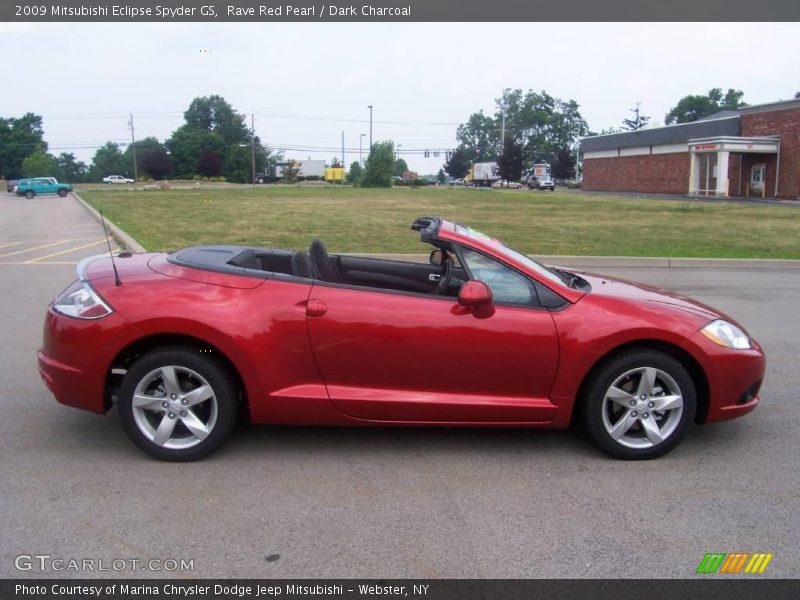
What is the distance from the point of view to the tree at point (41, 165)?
47.4m

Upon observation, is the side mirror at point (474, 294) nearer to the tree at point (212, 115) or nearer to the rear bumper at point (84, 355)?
the rear bumper at point (84, 355)

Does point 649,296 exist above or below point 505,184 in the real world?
below

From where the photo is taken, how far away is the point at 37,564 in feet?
10.6

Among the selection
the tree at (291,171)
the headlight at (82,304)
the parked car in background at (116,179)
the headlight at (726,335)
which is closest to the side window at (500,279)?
the headlight at (726,335)

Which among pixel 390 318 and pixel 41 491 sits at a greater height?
pixel 390 318

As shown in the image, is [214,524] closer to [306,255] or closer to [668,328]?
[306,255]

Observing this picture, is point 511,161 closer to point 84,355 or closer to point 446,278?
point 446,278

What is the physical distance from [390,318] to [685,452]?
205 cm

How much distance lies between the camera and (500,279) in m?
4.53

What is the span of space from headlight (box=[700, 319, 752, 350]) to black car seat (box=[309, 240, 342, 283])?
7.78 ft

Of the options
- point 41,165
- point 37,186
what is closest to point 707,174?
point 41,165

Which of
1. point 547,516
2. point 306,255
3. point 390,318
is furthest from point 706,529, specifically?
point 306,255

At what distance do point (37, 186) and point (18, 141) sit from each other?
905 cm

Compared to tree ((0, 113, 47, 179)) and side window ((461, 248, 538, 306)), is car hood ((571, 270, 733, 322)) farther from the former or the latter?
tree ((0, 113, 47, 179))
